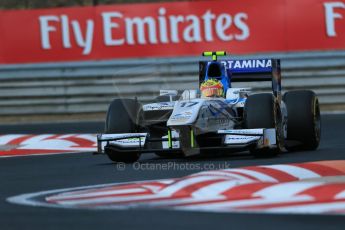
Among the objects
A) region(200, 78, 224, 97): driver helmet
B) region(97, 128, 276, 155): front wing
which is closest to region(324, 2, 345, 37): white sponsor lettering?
region(200, 78, 224, 97): driver helmet

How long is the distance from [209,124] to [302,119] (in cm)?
180

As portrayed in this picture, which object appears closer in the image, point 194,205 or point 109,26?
point 194,205

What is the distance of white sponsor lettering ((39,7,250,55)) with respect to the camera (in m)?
18.9

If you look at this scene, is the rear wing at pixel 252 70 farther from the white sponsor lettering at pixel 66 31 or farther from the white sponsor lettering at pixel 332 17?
the white sponsor lettering at pixel 66 31

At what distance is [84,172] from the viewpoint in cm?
1137

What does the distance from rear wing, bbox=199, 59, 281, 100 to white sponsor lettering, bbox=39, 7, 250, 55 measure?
16.0ft

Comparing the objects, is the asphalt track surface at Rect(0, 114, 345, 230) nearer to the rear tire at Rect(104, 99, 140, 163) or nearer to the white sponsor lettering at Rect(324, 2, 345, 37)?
the rear tire at Rect(104, 99, 140, 163)

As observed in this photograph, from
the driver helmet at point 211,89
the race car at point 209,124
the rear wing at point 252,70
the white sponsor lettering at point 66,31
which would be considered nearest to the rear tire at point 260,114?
the race car at point 209,124

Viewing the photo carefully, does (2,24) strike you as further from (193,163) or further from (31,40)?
(193,163)

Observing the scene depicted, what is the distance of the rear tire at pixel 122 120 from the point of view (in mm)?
12320

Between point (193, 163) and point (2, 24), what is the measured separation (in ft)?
28.6

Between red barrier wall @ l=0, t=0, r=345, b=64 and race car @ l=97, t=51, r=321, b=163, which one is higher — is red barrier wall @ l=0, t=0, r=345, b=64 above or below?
above

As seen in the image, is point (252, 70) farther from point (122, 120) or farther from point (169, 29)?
point (169, 29)

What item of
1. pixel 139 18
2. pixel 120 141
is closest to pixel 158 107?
pixel 120 141
